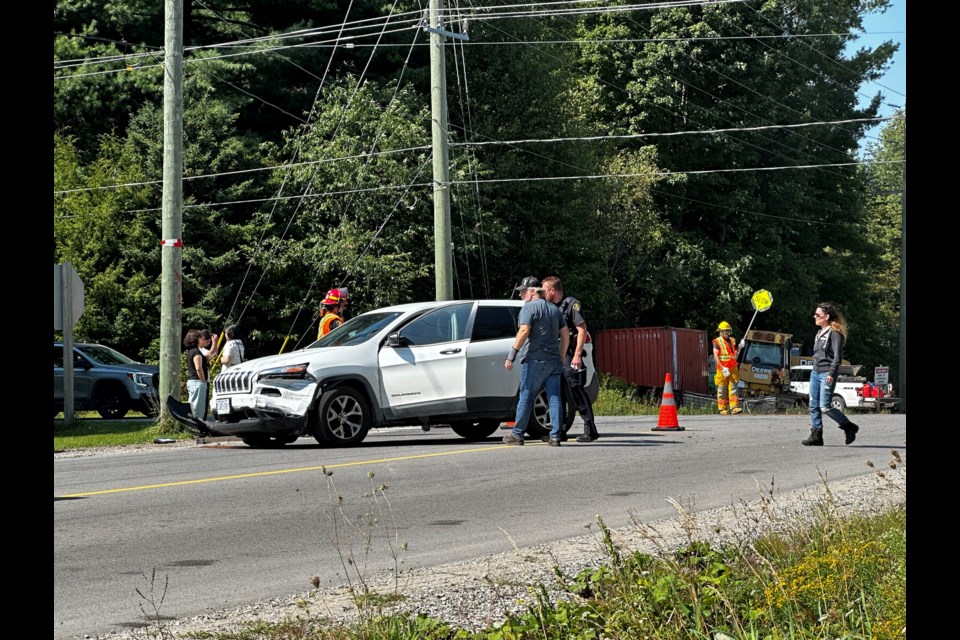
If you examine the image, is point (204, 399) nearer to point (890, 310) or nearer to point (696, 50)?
point (696, 50)

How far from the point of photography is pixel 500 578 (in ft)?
21.0

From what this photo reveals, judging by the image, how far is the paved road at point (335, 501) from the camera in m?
6.95

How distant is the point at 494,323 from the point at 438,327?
83 centimetres

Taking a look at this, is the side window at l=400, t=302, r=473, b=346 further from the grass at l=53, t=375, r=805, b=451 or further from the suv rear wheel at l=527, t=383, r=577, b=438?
the grass at l=53, t=375, r=805, b=451

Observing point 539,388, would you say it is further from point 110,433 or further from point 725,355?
point 725,355

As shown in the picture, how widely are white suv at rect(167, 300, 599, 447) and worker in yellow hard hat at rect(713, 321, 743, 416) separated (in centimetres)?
1309

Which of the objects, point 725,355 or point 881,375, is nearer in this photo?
point 725,355

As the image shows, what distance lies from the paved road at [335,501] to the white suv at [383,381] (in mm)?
414

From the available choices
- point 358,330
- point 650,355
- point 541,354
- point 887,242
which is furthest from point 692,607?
point 887,242

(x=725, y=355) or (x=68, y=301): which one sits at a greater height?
(x=68, y=301)

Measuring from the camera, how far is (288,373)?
47.5 ft

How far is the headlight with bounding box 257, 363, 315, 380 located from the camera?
14477mm

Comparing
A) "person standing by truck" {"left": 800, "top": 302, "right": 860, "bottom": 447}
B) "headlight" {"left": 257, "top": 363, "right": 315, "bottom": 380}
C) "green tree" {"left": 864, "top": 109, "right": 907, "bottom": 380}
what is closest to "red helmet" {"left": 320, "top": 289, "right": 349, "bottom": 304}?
"headlight" {"left": 257, "top": 363, "right": 315, "bottom": 380}
